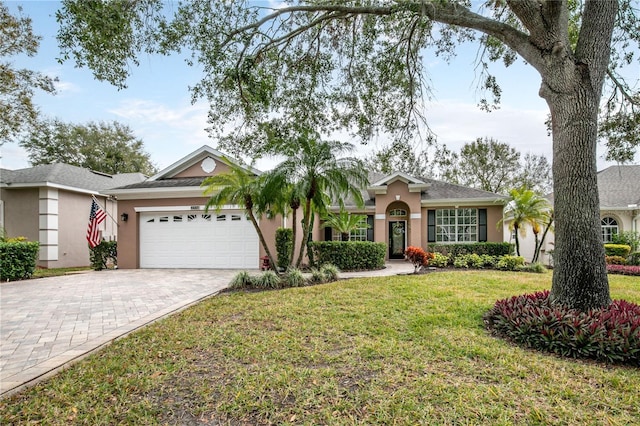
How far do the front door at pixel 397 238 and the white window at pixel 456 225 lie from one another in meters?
1.83

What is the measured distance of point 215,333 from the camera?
Answer: 17.3 feet

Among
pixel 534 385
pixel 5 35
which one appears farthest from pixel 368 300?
pixel 5 35

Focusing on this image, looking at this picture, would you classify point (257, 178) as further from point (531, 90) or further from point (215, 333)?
point (531, 90)

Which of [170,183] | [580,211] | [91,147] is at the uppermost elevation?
[91,147]

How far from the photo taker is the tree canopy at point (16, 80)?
12484mm

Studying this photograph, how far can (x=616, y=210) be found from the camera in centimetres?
1691

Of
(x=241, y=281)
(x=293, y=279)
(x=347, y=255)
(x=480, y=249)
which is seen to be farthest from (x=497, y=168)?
(x=241, y=281)

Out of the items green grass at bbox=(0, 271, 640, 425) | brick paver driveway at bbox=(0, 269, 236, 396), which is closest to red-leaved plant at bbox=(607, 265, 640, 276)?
green grass at bbox=(0, 271, 640, 425)

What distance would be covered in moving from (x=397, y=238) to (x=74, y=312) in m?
15.3

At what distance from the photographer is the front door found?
1875 centimetres

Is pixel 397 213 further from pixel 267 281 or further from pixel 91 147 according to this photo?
pixel 91 147

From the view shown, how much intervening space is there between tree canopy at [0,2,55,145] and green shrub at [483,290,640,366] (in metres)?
17.7

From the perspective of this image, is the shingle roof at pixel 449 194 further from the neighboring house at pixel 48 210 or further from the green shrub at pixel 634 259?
the neighboring house at pixel 48 210

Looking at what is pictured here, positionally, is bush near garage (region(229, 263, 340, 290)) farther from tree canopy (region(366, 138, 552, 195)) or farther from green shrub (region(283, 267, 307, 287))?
tree canopy (region(366, 138, 552, 195))
